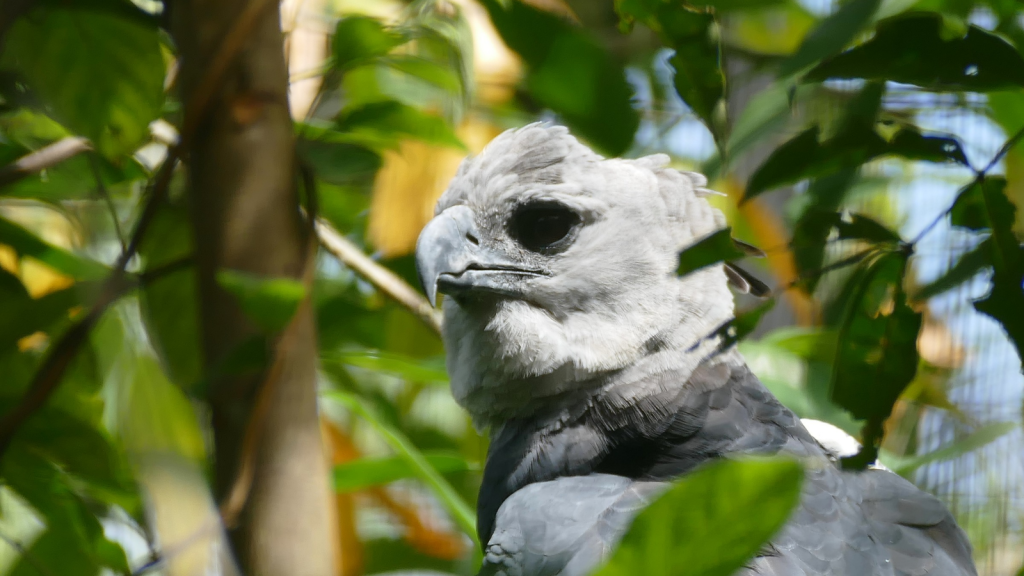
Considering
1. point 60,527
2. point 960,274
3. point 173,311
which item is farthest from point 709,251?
point 173,311

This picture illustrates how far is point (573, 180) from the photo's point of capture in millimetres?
1155

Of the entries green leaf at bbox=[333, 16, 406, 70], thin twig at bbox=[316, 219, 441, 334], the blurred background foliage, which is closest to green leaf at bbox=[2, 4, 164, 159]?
the blurred background foliage

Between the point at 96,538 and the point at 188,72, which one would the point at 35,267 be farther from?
the point at 96,538

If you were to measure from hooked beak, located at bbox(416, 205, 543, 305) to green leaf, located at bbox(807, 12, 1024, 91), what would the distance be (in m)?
0.64

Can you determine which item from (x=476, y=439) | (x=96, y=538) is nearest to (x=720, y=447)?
(x=96, y=538)

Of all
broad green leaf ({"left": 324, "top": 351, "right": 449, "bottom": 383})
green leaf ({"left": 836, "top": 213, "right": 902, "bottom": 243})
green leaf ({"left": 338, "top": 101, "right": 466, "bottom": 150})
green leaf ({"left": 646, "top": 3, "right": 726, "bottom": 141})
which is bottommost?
broad green leaf ({"left": 324, "top": 351, "right": 449, "bottom": 383})

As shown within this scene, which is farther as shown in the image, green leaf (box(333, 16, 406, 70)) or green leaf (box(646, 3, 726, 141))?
green leaf (box(333, 16, 406, 70))

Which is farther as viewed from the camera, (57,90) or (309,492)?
(309,492)

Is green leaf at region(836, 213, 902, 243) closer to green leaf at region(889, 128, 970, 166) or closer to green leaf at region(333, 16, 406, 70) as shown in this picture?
green leaf at region(889, 128, 970, 166)

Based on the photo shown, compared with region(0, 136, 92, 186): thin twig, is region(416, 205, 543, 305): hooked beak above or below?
below

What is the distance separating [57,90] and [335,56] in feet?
1.10

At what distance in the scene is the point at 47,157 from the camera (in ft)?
3.21

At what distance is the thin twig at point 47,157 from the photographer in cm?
92

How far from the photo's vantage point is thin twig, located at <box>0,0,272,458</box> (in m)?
0.83
